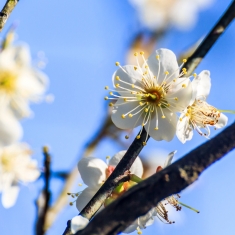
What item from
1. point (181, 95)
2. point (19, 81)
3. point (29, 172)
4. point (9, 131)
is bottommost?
point (29, 172)

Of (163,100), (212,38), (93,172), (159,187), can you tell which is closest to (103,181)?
(93,172)

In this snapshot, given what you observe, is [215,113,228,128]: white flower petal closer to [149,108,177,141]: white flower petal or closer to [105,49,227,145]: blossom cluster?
[105,49,227,145]: blossom cluster

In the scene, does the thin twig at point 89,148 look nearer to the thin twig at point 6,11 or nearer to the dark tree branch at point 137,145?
the dark tree branch at point 137,145

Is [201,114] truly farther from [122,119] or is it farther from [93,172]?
[93,172]

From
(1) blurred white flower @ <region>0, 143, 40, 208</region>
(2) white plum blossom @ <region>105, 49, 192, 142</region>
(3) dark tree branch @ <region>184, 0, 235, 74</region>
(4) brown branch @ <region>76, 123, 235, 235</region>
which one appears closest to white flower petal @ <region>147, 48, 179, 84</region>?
(2) white plum blossom @ <region>105, 49, 192, 142</region>

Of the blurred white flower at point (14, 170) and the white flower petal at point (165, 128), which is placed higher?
the white flower petal at point (165, 128)

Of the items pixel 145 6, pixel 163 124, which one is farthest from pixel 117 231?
pixel 145 6

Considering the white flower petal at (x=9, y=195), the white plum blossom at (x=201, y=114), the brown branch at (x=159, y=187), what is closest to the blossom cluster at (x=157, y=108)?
the white plum blossom at (x=201, y=114)
